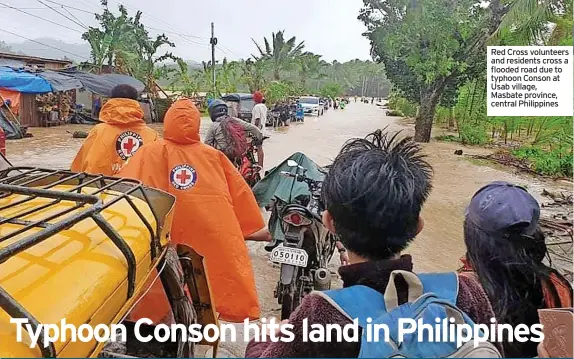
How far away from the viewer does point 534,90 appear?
11.7 feet

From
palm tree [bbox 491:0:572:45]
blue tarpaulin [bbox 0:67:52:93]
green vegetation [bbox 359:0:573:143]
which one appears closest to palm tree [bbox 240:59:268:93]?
green vegetation [bbox 359:0:573:143]

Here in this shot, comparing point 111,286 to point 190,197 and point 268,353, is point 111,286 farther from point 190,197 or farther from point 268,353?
point 190,197

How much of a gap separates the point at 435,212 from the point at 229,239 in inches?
208

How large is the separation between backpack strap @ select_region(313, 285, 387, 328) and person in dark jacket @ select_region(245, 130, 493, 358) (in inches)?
1.7

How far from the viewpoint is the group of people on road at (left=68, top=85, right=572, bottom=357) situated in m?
1.12

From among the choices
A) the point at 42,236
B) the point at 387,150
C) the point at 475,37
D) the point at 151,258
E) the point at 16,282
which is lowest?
the point at 151,258

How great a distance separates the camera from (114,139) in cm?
335

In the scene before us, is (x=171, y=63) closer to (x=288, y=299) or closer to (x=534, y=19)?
(x=534, y=19)

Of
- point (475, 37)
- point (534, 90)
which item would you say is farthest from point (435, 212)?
point (475, 37)

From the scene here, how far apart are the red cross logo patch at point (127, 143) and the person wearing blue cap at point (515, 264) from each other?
2358 millimetres

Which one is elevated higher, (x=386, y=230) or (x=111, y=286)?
(x=386, y=230)

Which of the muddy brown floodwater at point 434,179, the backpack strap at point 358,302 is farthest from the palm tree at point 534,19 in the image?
the backpack strap at point 358,302

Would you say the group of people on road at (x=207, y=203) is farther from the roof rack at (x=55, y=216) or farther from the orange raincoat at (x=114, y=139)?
the orange raincoat at (x=114, y=139)

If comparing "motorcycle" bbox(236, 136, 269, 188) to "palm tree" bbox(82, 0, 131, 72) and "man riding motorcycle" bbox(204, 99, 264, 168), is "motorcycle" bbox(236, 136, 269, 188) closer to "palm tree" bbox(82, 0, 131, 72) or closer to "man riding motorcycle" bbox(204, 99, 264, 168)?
"man riding motorcycle" bbox(204, 99, 264, 168)
